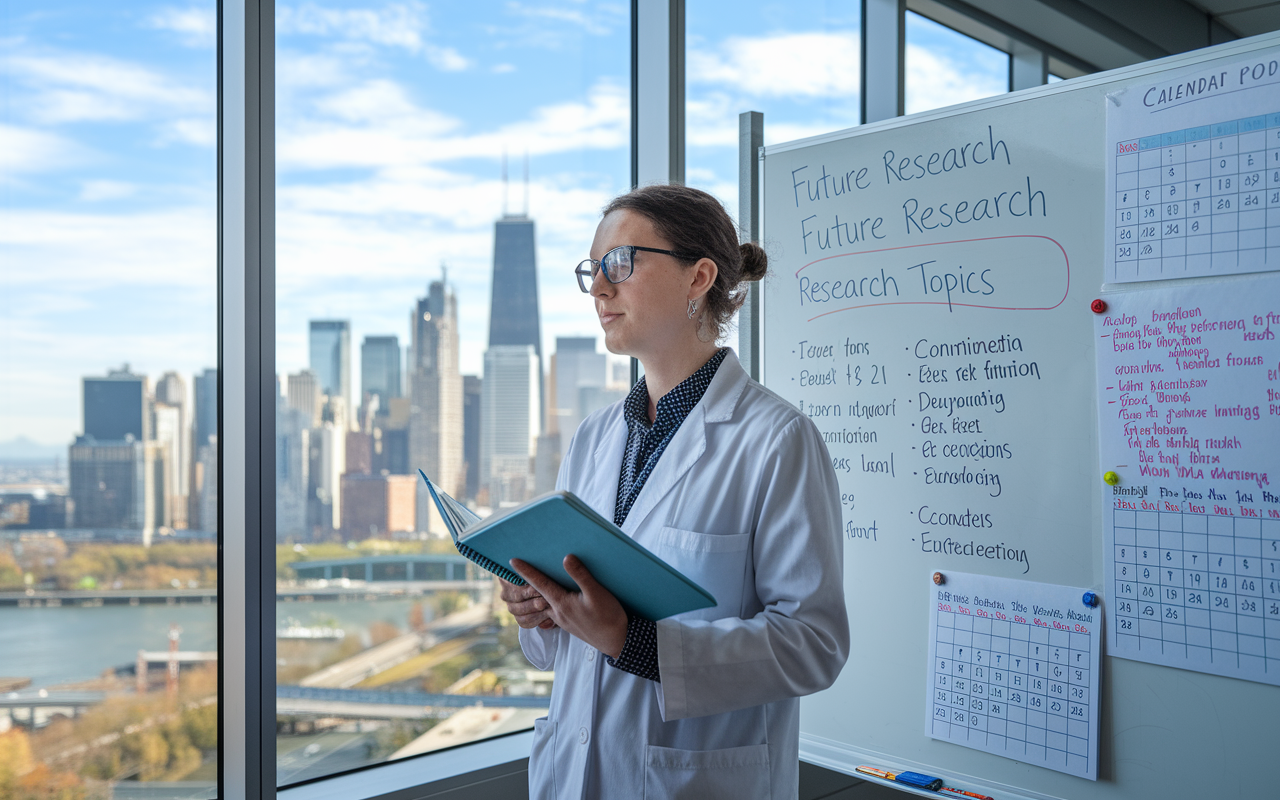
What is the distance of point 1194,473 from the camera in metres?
1.28

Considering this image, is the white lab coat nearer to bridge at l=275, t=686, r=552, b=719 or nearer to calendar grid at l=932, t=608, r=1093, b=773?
calendar grid at l=932, t=608, r=1093, b=773

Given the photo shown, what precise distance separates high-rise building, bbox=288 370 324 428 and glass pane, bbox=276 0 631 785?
0.04 ft

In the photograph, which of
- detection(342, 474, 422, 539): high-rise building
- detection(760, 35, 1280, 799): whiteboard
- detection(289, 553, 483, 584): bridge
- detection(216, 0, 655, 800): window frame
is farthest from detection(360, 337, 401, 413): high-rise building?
detection(760, 35, 1280, 799): whiteboard

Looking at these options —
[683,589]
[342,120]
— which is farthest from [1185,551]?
[342,120]

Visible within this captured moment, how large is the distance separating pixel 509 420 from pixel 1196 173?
85.4 inches

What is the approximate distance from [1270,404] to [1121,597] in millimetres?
380

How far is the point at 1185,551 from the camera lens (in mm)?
1289

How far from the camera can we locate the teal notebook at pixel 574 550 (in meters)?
0.80

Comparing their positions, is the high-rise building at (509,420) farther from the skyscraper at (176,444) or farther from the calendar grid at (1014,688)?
the calendar grid at (1014,688)

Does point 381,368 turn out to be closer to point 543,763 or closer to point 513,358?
point 513,358

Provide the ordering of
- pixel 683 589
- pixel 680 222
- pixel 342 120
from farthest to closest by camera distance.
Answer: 1. pixel 342 120
2. pixel 680 222
3. pixel 683 589

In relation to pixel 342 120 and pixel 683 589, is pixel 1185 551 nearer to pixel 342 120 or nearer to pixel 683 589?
pixel 683 589

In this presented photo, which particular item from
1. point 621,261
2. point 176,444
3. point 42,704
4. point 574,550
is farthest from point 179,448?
point 574,550

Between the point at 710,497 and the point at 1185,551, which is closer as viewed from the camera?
the point at 710,497
